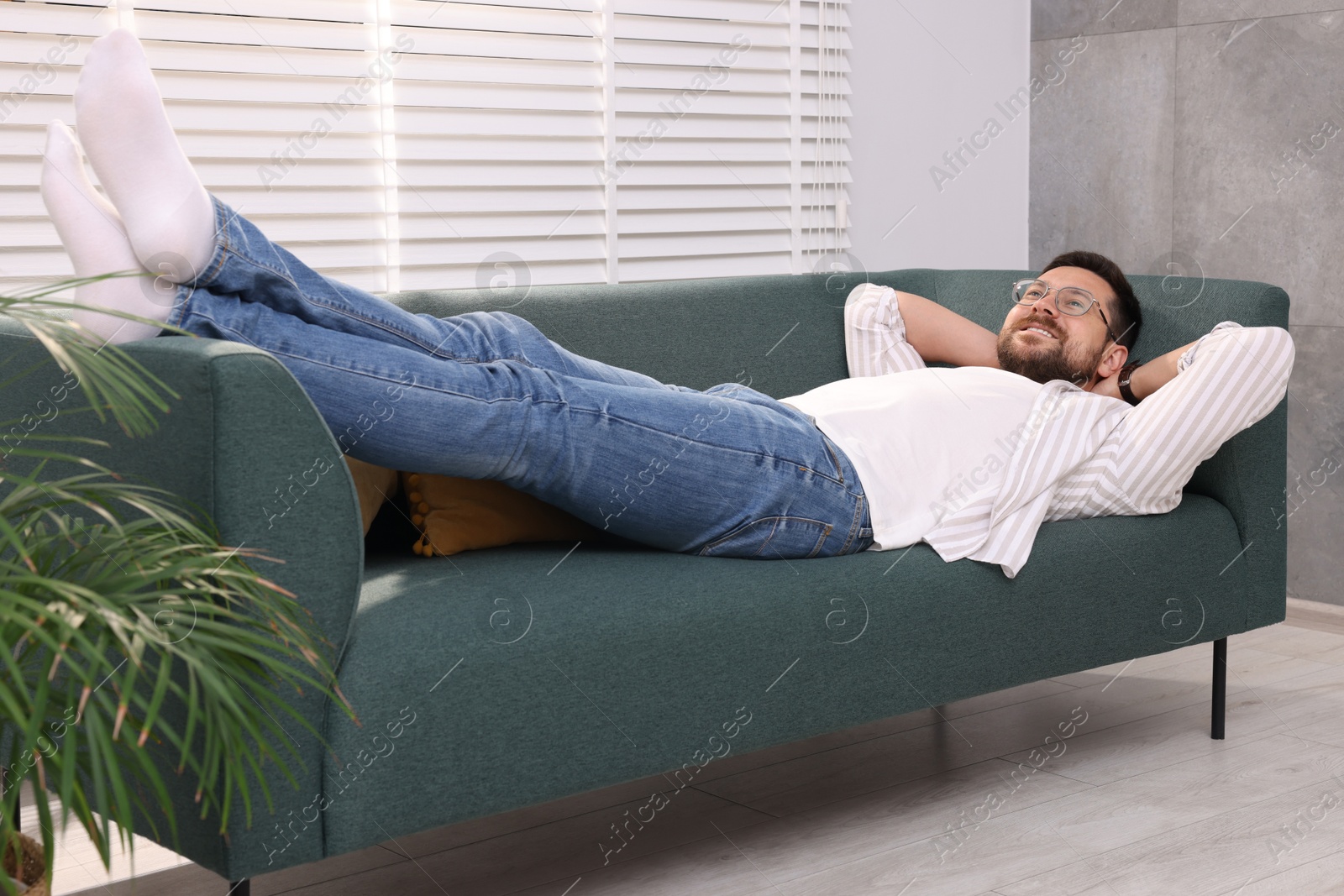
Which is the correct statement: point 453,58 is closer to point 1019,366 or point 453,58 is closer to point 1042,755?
point 1019,366

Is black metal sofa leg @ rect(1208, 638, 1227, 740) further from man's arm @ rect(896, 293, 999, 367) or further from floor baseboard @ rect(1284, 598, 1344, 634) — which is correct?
floor baseboard @ rect(1284, 598, 1344, 634)

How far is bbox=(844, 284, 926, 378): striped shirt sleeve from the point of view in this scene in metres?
2.43

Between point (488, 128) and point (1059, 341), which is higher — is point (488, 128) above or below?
above

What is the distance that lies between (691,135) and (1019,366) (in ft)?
3.43

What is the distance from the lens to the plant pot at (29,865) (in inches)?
42.1

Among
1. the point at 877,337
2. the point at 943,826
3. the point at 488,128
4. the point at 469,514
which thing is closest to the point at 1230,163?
the point at 877,337

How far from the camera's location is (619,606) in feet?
5.16

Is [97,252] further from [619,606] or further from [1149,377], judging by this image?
[1149,377]

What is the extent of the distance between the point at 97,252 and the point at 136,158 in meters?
0.12

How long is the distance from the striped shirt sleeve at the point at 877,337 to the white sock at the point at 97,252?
1.38 meters

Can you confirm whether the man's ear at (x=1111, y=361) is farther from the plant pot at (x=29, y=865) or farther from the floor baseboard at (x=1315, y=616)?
the plant pot at (x=29, y=865)

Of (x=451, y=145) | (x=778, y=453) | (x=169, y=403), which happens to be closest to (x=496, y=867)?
(x=778, y=453)

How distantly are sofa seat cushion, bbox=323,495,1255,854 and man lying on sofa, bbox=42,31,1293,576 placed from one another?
0.07m

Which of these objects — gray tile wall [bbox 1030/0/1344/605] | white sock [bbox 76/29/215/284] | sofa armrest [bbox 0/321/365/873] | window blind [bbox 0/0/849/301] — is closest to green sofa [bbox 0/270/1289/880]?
sofa armrest [bbox 0/321/365/873]
